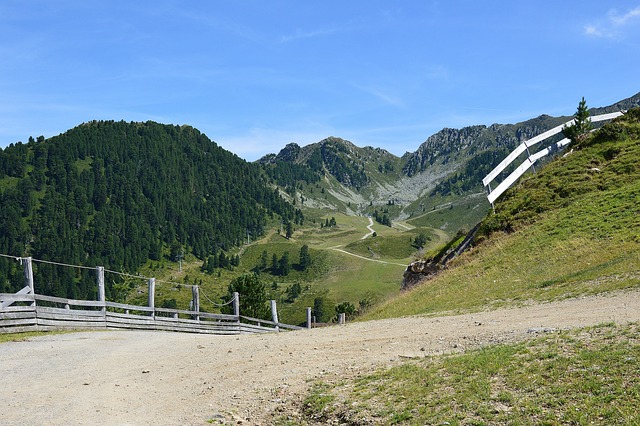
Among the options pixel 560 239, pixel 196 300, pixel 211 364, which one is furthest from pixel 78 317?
pixel 560 239

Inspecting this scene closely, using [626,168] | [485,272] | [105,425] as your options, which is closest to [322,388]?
[105,425]

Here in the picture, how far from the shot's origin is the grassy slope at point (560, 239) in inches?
993

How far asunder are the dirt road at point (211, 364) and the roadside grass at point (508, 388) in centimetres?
117

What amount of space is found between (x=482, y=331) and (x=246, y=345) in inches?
289

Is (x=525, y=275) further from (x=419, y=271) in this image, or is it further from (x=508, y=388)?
(x=508, y=388)

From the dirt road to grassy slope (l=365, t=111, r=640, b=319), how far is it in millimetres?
4806

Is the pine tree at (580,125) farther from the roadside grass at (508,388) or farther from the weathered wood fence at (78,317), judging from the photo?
the roadside grass at (508,388)

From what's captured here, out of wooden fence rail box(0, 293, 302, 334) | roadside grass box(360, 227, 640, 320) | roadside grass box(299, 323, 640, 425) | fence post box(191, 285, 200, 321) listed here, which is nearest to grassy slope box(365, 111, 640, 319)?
roadside grass box(360, 227, 640, 320)

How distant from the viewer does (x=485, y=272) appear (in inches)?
1291

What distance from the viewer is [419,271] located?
4634 centimetres

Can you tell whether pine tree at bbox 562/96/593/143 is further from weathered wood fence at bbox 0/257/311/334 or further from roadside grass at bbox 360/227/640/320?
weathered wood fence at bbox 0/257/311/334

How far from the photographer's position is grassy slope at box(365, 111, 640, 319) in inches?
993

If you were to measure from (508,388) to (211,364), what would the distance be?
320 inches

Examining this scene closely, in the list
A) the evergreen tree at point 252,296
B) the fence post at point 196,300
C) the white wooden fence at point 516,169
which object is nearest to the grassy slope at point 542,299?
the white wooden fence at point 516,169
